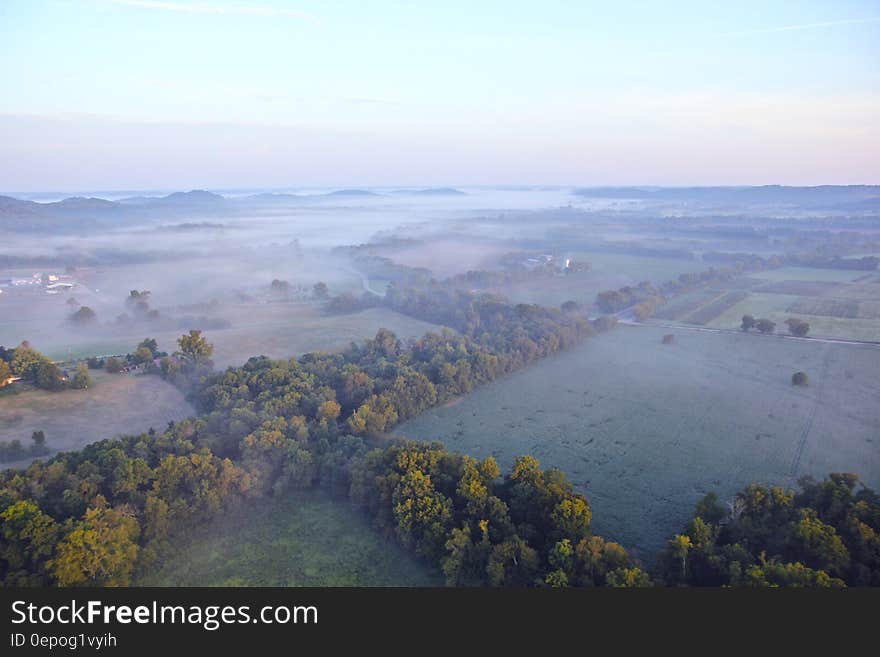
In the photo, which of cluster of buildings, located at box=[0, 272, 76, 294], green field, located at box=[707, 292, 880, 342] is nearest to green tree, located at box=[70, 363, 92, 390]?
cluster of buildings, located at box=[0, 272, 76, 294]

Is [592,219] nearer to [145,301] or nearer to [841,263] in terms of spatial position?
[841,263]

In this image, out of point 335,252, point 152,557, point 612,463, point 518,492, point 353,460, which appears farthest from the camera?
point 335,252

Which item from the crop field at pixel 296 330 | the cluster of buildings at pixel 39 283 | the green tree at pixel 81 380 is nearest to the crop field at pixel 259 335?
the crop field at pixel 296 330

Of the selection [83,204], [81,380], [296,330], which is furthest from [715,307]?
[83,204]

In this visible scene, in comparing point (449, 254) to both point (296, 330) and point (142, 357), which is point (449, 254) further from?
point (142, 357)

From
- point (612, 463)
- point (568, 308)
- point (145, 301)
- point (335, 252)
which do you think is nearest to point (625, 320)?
point (568, 308)

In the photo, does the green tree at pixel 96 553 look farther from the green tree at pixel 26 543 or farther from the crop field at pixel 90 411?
the crop field at pixel 90 411

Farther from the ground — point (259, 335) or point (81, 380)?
point (81, 380)
